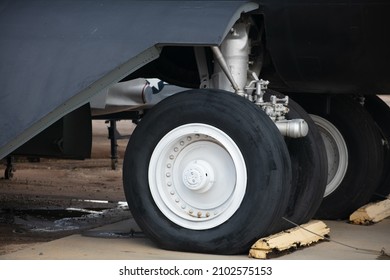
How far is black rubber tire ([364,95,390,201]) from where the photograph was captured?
9945mm

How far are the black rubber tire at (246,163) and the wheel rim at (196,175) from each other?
1.7 inches

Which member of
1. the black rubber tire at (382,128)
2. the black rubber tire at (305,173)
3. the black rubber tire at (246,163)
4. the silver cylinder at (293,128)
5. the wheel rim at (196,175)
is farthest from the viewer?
the black rubber tire at (382,128)

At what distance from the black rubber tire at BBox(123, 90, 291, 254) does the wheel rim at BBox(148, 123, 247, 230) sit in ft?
0.14

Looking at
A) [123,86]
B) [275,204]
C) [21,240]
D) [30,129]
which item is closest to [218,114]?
[275,204]

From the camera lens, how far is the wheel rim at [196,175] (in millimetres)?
7277

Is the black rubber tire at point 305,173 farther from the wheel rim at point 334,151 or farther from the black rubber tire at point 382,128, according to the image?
the black rubber tire at point 382,128

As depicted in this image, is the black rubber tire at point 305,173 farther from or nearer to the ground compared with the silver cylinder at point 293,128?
nearer to the ground

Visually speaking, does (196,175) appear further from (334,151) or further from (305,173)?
(334,151)

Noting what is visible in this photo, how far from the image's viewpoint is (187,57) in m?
8.81

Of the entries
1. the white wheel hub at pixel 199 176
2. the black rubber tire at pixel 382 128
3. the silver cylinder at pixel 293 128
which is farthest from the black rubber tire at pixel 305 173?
the black rubber tire at pixel 382 128

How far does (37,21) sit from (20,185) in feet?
18.3

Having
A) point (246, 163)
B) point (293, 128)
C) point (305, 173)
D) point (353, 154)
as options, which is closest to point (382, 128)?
point (353, 154)

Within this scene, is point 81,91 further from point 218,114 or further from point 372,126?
point 372,126

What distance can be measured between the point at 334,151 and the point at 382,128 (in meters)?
0.81
